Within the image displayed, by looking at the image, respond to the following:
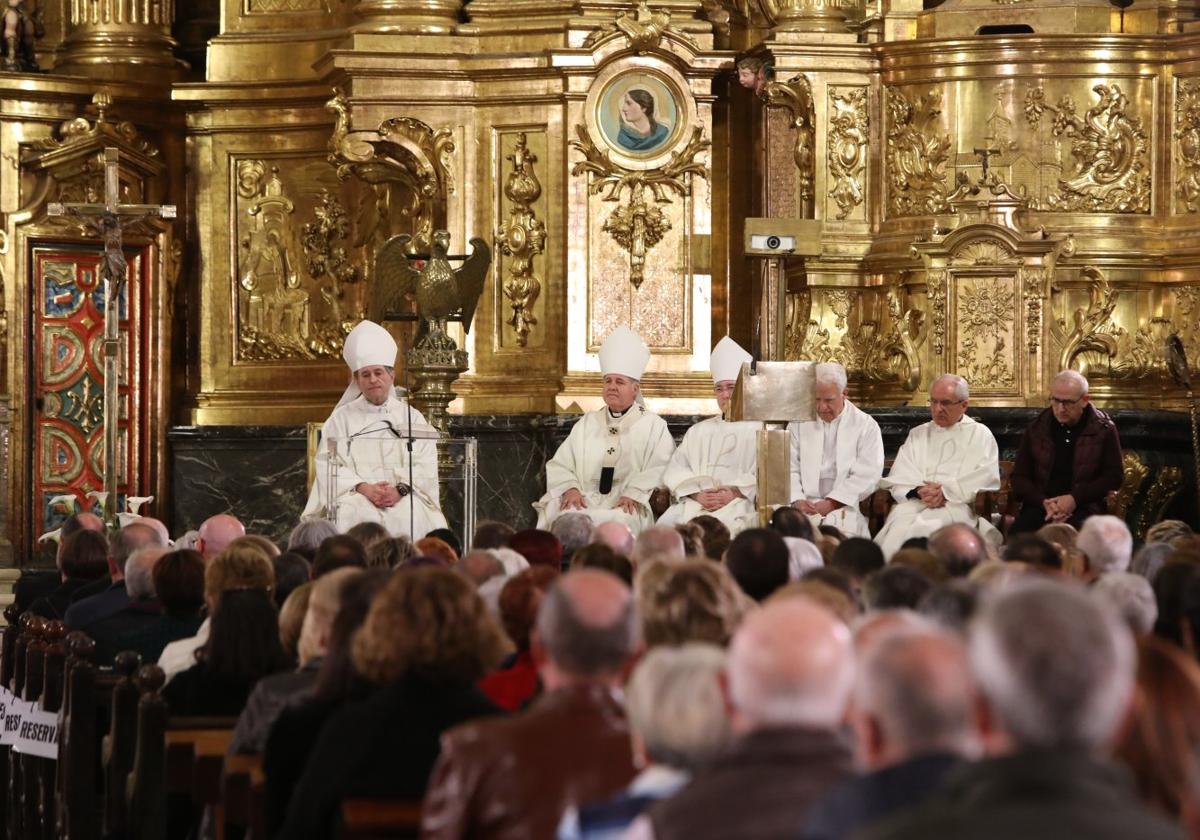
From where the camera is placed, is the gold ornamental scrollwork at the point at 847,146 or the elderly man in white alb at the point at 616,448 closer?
the elderly man in white alb at the point at 616,448

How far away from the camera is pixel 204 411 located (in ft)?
55.5

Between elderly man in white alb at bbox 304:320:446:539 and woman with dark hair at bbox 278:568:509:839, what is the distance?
289 inches

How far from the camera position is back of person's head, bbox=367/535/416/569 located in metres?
8.75

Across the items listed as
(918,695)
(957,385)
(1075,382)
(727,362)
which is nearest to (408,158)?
(727,362)

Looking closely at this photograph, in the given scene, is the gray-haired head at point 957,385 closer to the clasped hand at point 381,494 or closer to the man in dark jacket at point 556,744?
the clasped hand at point 381,494

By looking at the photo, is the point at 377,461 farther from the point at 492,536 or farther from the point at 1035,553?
the point at 1035,553

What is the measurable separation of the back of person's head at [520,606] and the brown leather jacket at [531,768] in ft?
5.91

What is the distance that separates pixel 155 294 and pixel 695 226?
156 inches

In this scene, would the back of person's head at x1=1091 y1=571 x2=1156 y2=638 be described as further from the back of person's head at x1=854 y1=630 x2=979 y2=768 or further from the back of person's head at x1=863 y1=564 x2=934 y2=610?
the back of person's head at x1=854 y1=630 x2=979 y2=768

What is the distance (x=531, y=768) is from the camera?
15.1ft

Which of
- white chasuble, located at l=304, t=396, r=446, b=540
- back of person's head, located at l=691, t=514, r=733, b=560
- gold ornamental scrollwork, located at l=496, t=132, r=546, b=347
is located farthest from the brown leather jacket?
gold ornamental scrollwork, located at l=496, t=132, r=546, b=347

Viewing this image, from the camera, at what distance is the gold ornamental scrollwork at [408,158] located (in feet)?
51.3

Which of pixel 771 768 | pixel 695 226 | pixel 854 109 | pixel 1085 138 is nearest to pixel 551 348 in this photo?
pixel 695 226

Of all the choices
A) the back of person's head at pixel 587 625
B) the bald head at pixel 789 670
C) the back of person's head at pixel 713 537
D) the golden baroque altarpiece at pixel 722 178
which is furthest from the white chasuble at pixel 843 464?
the bald head at pixel 789 670
